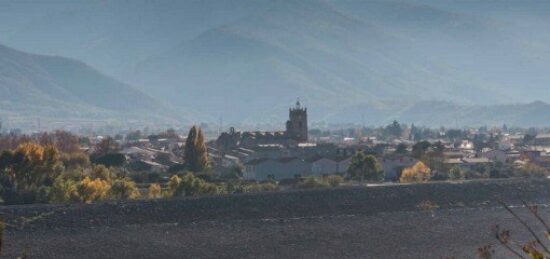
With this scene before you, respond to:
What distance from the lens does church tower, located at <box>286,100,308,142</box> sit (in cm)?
9357

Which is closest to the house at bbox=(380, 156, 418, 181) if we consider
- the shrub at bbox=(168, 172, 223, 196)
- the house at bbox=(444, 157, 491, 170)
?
the house at bbox=(444, 157, 491, 170)

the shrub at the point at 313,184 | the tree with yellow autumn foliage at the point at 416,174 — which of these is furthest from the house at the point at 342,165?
the shrub at the point at 313,184

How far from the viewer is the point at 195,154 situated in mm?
66375

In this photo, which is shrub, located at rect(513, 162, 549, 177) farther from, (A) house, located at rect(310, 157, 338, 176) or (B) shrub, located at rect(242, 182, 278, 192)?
(B) shrub, located at rect(242, 182, 278, 192)

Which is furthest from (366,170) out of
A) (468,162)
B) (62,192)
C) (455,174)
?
(62,192)

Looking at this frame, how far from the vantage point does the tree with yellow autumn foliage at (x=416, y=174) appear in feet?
197

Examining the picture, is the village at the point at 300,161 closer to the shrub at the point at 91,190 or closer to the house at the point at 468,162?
the house at the point at 468,162

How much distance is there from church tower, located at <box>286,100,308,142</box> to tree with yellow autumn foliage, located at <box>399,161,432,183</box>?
28357mm

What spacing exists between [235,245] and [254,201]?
7252 millimetres

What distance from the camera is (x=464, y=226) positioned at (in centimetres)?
4291

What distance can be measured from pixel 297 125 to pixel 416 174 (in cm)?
3427

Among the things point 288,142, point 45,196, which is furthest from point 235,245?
point 288,142

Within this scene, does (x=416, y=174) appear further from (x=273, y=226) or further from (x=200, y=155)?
(x=273, y=226)

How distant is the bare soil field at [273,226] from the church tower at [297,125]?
144 feet
